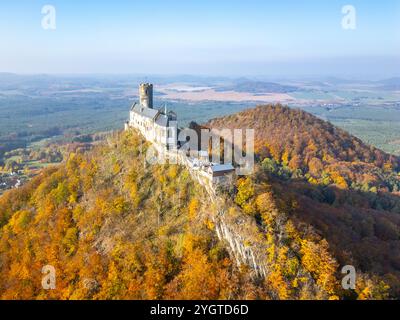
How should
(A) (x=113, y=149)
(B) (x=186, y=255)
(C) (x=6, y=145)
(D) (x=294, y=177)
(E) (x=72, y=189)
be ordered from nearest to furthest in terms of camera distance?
1. (B) (x=186, y=255)
2. (E) (x=72, y=189)
3. (A) (x=113, y=149)
4. (D) (x=294, y=177)
5. (C) (x=6, y=145)

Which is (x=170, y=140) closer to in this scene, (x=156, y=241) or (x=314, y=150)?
(x=156, y=241)

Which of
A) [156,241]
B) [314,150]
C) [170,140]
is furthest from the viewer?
[314,150]

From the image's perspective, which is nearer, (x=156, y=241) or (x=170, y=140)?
(x=156, y=241)

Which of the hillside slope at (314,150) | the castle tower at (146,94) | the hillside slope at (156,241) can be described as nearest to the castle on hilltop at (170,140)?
the castle tower at (146,94)

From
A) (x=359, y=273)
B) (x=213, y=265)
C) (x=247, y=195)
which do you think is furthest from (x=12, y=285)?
(x=359, y=273)

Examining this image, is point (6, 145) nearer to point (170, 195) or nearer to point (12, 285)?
point (12, 285)

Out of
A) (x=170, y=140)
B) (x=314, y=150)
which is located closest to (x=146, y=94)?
(x=170, y=140)

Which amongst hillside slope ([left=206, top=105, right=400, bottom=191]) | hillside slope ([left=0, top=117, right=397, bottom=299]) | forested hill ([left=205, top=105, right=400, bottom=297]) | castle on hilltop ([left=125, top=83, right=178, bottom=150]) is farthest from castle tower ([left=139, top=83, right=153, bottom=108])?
hillside slope ([left=206, top=105, right=400, bottom=191])

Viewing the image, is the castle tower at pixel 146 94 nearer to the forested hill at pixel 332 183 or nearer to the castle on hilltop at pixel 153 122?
the castle on hilltop at pixel 153 122
